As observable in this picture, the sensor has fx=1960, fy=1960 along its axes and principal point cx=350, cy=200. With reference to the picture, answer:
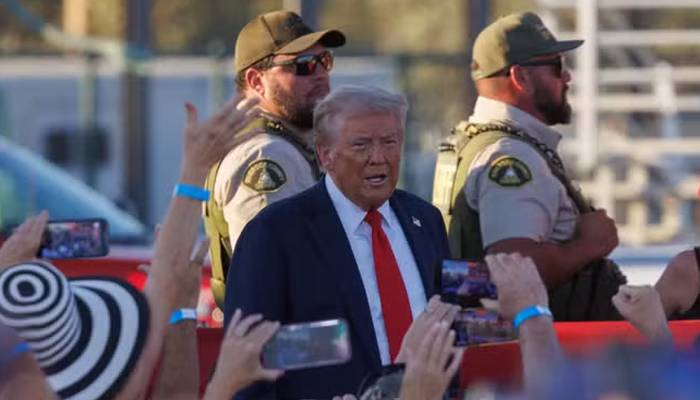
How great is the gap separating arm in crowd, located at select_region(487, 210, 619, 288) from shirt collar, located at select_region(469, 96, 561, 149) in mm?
347

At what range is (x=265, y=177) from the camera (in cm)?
579

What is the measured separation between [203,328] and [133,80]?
12046 millimetres

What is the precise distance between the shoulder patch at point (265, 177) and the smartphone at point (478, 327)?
1676mm

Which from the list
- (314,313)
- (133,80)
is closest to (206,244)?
(314,313)

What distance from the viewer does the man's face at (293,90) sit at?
614 centimetres

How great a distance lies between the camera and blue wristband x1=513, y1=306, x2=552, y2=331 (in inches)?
154

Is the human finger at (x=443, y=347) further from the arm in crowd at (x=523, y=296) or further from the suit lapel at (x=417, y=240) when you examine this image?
the suit lapel at (x=417, y=240)

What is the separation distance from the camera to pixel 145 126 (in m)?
18.1

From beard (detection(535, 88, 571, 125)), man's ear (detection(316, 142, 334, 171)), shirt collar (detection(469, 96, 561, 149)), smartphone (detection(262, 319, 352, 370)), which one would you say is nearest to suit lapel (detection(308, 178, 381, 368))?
man's ear (detection(316, 142, 334, 171))

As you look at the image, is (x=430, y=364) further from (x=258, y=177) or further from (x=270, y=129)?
(x=270, y=129)

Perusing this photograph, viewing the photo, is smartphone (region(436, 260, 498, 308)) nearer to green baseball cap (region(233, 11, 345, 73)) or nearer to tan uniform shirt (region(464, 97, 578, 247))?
tan uniform shirt (region(464, 97, 578, 247))

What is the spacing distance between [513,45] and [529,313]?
271 centimetres

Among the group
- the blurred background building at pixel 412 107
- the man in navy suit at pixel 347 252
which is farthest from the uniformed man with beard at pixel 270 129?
the blurred background building at pixel 412 107

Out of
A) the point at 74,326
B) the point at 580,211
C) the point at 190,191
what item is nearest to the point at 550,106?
the point at 580,211
